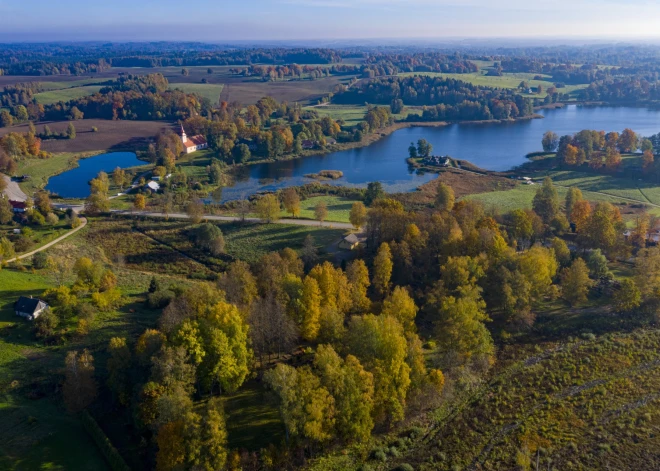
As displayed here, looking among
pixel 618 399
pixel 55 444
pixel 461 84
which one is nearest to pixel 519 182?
→ pixel 618 399

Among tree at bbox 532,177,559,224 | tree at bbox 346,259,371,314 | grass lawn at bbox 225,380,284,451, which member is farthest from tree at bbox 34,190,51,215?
tree at bbox 532,177,559,224

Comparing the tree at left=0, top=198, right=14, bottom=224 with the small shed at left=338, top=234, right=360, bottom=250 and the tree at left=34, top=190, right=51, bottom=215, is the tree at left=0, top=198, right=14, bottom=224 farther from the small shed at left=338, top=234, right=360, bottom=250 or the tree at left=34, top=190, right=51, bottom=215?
the small shed at left=338, top=234, right=360, bottom=250

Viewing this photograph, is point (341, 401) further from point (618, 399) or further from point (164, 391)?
point (618, 399)

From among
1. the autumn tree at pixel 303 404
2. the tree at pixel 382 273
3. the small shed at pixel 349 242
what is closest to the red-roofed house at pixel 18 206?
the small shed at pixel 349 242

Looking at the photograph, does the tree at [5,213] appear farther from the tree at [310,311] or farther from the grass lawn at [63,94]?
the grass lawn at [63,94]

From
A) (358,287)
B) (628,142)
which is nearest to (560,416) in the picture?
(358,287)

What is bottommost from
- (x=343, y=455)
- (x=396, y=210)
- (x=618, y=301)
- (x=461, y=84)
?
(x=343, y=455)
